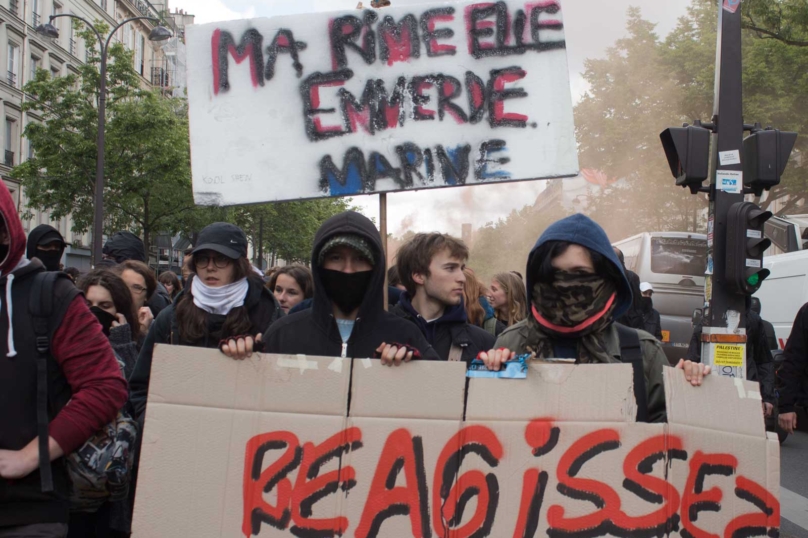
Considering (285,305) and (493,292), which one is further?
(493,292)

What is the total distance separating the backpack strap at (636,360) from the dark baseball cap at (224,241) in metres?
1.84

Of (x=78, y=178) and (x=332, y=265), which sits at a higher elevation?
(x=78, y=178)

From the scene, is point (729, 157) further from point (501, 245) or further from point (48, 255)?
point (501, 245)

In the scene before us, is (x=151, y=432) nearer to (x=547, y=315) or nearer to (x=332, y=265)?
(x=332, y=265)

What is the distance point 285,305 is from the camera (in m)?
5.23

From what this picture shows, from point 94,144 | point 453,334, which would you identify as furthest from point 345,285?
point 94,144

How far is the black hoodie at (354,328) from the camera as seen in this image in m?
2.69

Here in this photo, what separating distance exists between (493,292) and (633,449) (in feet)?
13.1

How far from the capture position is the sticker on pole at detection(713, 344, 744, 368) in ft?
20.0

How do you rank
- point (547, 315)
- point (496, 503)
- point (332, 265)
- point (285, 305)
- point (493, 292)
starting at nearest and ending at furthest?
point (496, 503) → point (547, 315) → point (332, 265) → point (285, 305) → point (493, 292)

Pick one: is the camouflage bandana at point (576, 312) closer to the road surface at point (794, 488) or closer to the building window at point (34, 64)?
the road surface at point (794, 488)

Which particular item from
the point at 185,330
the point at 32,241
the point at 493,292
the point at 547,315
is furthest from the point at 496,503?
the point at 32,241

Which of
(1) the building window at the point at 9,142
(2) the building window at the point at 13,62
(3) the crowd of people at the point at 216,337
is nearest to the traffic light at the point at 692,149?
(3) the crowd of people at the point at 216,337

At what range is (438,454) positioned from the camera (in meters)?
2.08
